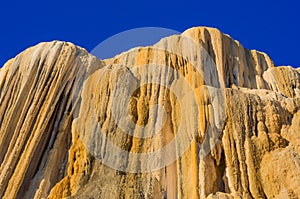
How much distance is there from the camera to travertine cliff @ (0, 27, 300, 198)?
1335 cm

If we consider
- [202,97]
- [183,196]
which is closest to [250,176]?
[183,196]

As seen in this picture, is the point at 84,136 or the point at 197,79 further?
the point at 197,79

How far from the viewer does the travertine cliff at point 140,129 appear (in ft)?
43.8

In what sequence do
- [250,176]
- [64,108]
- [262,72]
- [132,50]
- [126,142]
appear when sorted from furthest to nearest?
[262,72] < [132,50] < [64,108] < [126,142] < [250,176]

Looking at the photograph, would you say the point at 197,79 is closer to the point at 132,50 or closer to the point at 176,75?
the point at 176,75

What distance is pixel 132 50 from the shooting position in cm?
1936

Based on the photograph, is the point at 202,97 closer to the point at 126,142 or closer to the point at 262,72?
the point at 126,142

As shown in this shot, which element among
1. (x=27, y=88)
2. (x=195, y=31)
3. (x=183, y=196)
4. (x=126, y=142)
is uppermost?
(x=195, y=31)

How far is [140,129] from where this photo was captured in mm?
15000

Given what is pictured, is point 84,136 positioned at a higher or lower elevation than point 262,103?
lower

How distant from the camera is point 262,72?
21.4 meters

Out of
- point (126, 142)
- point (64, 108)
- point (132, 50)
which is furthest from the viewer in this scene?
point (132, 50)

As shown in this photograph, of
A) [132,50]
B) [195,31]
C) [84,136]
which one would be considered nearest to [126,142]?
[84,136]

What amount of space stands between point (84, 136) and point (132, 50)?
5.18 m
